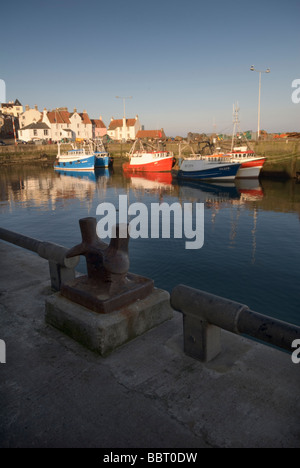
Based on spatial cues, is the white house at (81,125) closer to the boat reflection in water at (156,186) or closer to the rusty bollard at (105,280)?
the boat reflection in water at (156,186)

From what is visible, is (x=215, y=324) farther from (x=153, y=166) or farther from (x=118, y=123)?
(x=118, y=123)

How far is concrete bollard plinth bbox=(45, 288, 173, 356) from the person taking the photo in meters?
3.28

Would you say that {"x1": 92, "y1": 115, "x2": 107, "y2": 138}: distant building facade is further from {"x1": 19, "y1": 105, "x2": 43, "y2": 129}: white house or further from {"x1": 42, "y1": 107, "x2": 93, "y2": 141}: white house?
{"x1": 19, "y1": 105, "x2": 43, "y2": 129}: white house

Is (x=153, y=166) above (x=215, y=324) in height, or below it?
above

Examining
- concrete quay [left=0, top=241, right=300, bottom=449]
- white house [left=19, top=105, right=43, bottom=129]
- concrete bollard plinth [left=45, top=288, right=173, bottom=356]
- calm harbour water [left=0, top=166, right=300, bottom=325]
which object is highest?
white house [left=19, top=105, right=43, bottom=129]

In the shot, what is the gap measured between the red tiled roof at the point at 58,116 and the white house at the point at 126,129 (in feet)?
51.6

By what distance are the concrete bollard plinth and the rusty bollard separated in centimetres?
7

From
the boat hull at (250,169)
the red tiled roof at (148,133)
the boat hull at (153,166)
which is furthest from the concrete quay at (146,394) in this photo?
the red tiled roof at (148,133)

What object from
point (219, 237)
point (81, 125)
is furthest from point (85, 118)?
point (219, 237)

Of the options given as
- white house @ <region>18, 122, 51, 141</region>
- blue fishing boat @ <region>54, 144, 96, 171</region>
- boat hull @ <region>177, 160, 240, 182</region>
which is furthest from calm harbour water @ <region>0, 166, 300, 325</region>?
white house @ <region>18, 122, 51, 141</region>

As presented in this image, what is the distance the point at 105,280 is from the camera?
3.61 m

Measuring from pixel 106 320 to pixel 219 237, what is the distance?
42.8ft

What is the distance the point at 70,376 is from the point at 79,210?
2128 centimetres

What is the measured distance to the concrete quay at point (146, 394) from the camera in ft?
7.80
